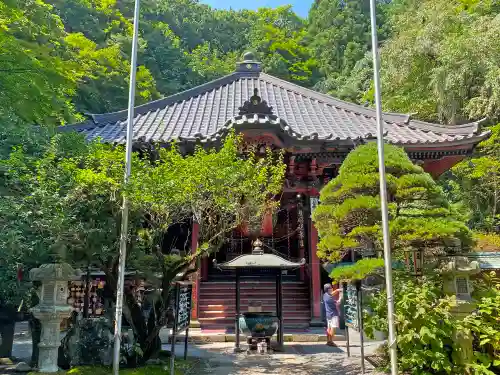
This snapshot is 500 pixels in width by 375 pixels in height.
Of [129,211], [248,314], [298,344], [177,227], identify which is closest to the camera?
[129,211]

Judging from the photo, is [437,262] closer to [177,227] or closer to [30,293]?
[30,293]

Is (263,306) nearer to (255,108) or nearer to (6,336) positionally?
(255,108)

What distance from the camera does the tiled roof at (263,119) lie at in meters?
11.3

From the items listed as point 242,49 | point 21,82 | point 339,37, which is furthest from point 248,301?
point 242,49

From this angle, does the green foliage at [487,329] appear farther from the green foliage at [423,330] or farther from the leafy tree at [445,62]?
the leafy tree at [445,62]

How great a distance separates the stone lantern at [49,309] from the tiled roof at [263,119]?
5.57 metres

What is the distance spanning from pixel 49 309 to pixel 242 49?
42.3 m

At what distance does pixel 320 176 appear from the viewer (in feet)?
40.7

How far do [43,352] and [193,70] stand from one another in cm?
3306

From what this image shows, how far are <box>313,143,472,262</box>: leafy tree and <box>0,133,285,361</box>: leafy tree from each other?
1.21m

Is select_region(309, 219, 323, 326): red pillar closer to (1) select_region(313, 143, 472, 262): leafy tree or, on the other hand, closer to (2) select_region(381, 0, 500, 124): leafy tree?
(1) select_region(313, 143, 472, 262): leafy tree

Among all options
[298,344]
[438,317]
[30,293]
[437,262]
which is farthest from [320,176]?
[30,293]

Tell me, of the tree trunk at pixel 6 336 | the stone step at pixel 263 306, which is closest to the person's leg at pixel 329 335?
the stone step at pixel 263 306

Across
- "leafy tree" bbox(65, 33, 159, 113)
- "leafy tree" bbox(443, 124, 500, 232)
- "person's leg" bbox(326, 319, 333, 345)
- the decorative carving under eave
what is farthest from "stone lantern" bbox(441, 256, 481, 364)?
"leafy tree" bbox(65, 33, 159, 113)
